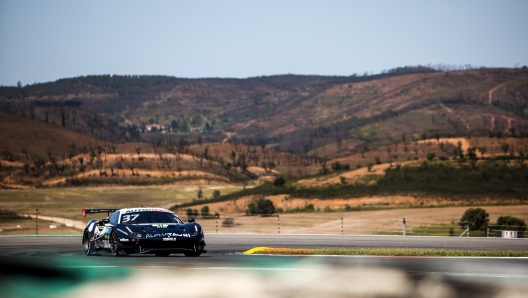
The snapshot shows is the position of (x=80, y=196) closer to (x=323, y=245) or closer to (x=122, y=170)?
(x=122, y=170)

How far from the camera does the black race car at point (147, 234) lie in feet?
71.5

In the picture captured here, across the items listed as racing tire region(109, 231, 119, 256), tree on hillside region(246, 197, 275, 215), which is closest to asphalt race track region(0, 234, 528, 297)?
racing tire region(109, 231, 119, 256)

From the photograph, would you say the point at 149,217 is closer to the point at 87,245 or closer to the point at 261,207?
the point at 87,245

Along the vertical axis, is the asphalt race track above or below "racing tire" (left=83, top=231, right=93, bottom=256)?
below

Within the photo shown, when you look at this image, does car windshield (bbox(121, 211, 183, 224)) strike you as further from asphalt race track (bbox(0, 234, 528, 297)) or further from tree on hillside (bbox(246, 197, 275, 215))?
tree on hillside (bbox(246, 197, 275, 215))

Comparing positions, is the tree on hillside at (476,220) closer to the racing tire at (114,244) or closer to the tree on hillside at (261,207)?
the tree on hillside at (261,207)

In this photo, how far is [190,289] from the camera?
14.3 metres

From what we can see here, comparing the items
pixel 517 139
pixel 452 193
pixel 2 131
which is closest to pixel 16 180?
pixel 2 131

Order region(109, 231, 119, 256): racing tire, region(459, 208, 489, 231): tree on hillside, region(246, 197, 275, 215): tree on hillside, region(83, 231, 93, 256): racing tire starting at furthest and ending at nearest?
1. region(246, 197, 275, 215): tree on hillside
2. region(459, 208, 489, 231): tree on hillside
3. region(83, 231, 93, 256): racing tire
4. region(109, 231, 119, 256): racing tire

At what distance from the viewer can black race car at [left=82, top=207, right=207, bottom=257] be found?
2178 cm

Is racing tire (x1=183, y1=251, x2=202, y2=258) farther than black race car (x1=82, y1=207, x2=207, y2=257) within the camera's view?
Yes

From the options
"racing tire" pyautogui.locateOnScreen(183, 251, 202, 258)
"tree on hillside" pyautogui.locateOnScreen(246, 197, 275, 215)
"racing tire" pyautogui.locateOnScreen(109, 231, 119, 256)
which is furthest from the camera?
"tree on hillside" pyautogui.locateOnScreen(246, 197, 275, 215)

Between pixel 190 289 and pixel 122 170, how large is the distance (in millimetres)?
140327

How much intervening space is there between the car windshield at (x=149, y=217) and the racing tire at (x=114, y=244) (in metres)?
0.50
